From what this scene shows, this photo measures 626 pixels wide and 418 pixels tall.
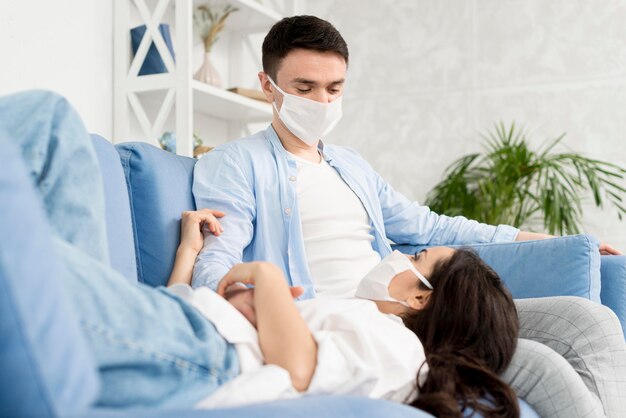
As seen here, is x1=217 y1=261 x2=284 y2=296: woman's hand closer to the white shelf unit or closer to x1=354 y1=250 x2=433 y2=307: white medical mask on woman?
x1=354 y1=250 x2=433 y2=307: white medical mask on woman

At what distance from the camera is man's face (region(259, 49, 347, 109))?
6.50ft

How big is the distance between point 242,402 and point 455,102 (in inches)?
119

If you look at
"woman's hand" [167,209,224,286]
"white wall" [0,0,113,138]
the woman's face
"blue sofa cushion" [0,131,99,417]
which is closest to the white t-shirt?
"woman's hand" [167,209,224,286]

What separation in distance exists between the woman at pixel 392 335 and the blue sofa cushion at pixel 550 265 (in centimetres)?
53

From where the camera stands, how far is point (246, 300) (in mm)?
1220

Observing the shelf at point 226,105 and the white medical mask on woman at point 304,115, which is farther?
the shelf at point 226,105

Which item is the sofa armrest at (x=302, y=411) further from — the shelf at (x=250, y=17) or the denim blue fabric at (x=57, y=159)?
the shelf at (x=250, y=17)

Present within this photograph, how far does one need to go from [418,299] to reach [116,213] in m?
0.64

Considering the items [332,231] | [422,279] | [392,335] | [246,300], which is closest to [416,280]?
[422,279]

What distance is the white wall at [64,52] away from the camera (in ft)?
7.89

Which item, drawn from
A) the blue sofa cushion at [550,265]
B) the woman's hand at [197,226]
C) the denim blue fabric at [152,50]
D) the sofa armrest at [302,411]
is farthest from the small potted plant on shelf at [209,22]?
the sofa armrest at [302,411]

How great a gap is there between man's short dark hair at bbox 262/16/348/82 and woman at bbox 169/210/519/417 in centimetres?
72

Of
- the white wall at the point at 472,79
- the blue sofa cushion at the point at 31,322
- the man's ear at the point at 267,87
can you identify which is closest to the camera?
the blue sofa cushion at the point at 31,322

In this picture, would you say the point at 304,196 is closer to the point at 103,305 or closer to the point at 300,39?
the point at 300,39
